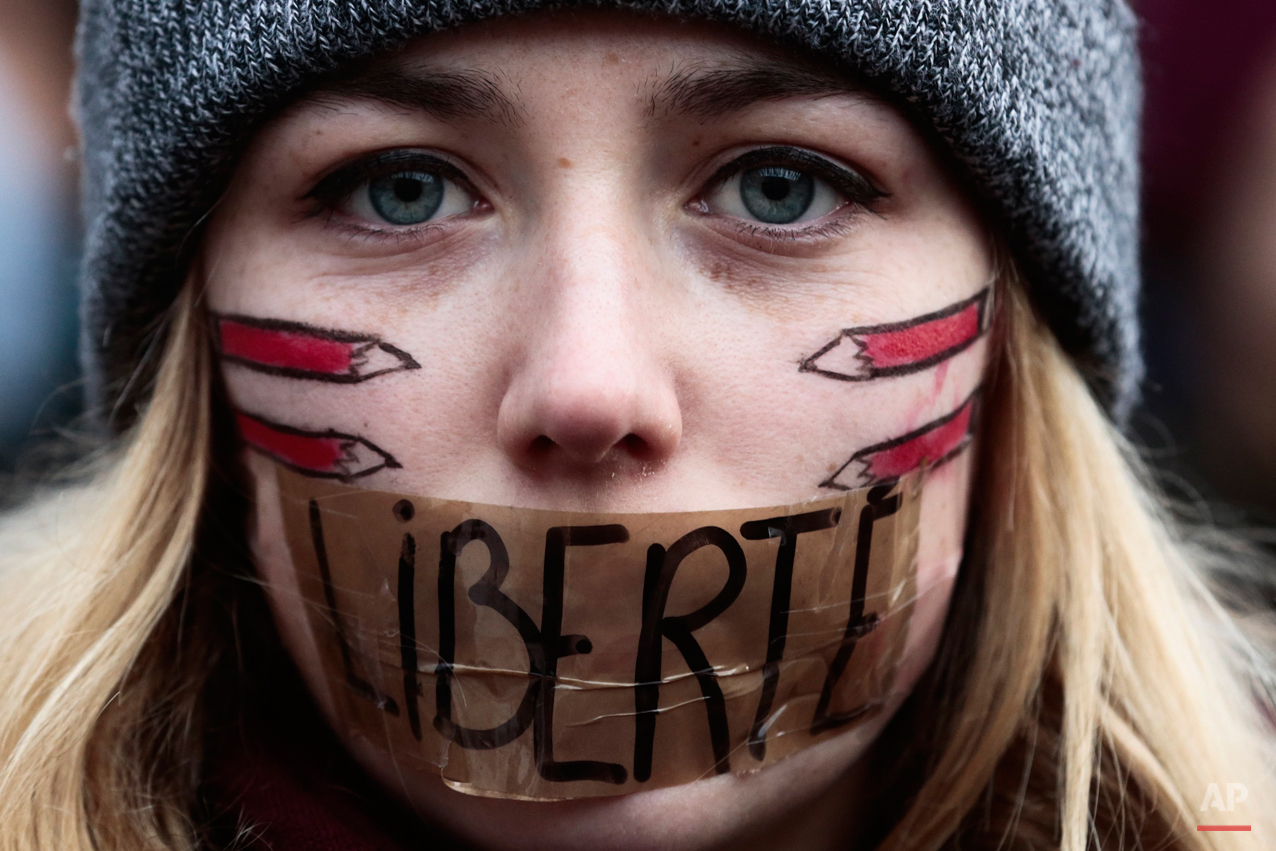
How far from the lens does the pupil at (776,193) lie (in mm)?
1430

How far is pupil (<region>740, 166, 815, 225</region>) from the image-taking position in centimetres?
143

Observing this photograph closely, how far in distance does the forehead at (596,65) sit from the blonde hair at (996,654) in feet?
1.68

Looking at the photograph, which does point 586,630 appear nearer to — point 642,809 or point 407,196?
point 642,809

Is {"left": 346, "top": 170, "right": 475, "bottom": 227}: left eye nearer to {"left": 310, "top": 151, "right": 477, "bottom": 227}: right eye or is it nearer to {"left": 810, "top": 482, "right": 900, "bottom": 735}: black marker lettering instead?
{"left": 310, "top": 151, "right": 477, "bottom": 227}: right eye

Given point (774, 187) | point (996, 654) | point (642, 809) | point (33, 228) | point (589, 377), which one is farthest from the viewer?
point (33, 228)

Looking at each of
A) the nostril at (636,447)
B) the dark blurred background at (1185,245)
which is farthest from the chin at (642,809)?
the dark blurred background at (1185,245)

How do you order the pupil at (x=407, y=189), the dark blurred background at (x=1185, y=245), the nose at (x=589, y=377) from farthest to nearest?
1. the dark blurred background at (x=1185, y=245)
2. the pupil at (x=407, y=189)
3. the nose at (x=589, y=377)

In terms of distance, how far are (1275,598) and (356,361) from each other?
7.11 ft

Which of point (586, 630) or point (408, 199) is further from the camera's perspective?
point (408, 199)

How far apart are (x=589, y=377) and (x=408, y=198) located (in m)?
0.42

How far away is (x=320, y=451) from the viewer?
1400mm

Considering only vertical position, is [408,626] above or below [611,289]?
below

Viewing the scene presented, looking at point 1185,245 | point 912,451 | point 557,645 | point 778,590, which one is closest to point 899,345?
point 912,451

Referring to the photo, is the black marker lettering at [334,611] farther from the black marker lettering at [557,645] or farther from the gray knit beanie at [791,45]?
the gray knit beanie at [791,45]
